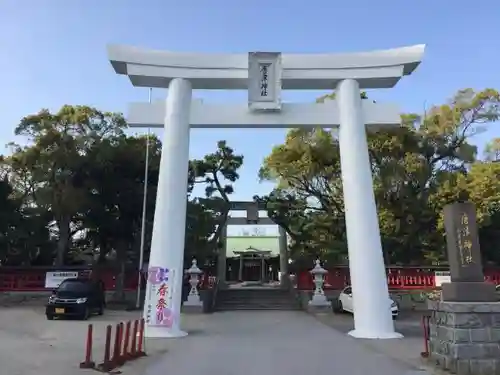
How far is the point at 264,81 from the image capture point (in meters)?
14.4

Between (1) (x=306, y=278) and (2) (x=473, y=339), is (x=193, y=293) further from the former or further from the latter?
(2) (x=473, y=339)

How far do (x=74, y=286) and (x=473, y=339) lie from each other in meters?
15.3

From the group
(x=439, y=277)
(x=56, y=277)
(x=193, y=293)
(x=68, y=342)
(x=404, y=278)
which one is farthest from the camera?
(x=404, y=278)

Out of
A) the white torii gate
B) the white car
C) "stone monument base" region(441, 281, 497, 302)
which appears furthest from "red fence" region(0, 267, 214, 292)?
"stone monument base" region(441, 281, 497, 302)

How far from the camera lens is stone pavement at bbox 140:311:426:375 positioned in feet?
28.0

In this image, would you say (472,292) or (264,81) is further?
(264,81)

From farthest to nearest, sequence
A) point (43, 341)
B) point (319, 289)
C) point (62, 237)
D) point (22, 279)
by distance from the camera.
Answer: point (62, 237) → point (22, 279) → point (319, 289) → point (43, 341)

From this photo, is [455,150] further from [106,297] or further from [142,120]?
[106,297]

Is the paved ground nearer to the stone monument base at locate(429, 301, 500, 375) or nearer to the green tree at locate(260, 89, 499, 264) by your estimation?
the stone monument base at locate(429, 301, 500, 375)

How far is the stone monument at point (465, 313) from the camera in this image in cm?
806

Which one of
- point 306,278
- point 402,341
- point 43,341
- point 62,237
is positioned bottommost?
point 43,341

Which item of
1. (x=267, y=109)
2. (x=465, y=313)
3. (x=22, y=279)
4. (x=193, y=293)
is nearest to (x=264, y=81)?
(x=267, y=109)

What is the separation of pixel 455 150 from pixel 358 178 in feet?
39.6

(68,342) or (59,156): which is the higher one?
(59,156)
